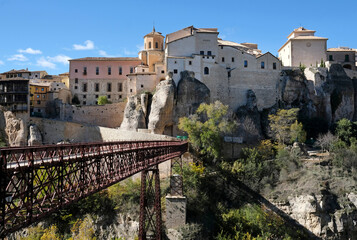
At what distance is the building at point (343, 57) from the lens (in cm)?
5816

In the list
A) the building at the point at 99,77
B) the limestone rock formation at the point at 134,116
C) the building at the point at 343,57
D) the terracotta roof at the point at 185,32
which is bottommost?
the limestone rock formation at the point at 134,116

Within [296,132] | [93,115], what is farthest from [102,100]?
[296,132]

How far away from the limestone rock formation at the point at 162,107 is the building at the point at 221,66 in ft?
9.49

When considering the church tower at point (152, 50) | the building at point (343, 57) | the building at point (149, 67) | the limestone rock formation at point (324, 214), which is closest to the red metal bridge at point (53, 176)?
the limestone rock formation at point (324, 214)

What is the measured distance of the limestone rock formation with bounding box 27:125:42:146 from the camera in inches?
1722

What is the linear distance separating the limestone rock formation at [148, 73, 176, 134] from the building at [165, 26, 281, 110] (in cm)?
289

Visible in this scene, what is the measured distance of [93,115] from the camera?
49562mm

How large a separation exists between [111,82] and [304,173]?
32.7 metres

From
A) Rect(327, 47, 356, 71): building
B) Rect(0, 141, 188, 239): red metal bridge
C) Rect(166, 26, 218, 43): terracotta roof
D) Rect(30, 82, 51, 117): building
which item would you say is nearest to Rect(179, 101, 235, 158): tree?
Rect(166, 26, 218, 43): terracotta roof

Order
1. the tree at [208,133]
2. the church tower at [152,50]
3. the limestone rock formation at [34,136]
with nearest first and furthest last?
the tree at [208,133] → the limestone rock formation at [34,136] → the church tower at [152,50]

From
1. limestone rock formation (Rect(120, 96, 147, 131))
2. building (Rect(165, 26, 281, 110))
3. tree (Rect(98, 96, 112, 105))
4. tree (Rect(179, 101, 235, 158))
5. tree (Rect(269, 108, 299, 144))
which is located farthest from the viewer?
tree (Rect(98, 96, 112, 105))

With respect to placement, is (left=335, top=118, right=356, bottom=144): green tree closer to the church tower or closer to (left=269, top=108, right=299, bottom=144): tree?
(left=269, top=108, right=299, bottom=144): tree

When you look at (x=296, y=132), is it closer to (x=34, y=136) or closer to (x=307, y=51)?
(x=307, y=51)

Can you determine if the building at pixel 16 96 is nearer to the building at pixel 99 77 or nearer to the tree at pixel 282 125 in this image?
the building at pixel 99 77
